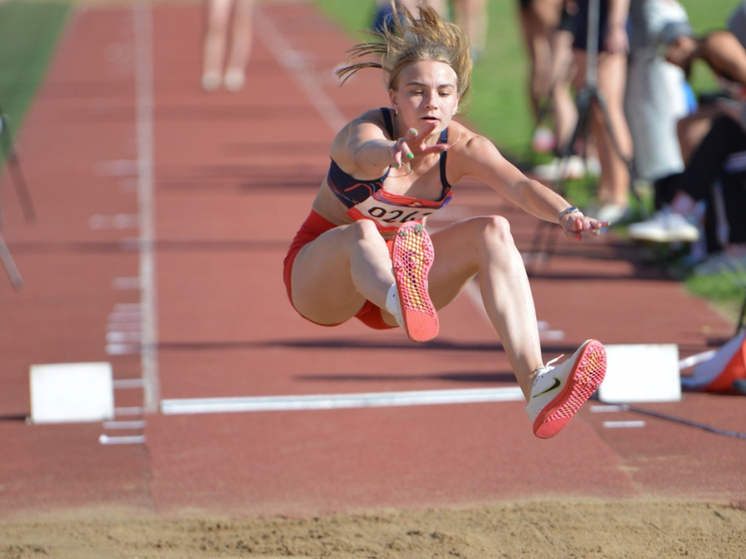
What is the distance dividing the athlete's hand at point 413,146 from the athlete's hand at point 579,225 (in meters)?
0.48

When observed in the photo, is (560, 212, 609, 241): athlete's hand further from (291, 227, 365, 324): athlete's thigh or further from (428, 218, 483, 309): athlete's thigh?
(291, 227, 365, 324): athlete's thigh

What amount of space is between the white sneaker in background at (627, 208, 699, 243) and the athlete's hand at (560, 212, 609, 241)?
13.1ft

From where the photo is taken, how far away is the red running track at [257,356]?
4.47m

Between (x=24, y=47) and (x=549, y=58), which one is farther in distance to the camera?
(x=24, y=47)

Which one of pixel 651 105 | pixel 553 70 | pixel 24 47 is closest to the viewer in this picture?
pixel 651 105

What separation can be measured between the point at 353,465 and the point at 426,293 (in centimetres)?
134

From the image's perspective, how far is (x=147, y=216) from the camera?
9.29m

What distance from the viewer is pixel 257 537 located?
394cm

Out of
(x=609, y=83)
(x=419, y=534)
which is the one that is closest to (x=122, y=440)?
(x=419, y=534)

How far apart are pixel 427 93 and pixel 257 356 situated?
9.13ft

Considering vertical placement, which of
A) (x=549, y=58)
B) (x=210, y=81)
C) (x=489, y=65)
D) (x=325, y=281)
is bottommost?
(x=325, y=281)

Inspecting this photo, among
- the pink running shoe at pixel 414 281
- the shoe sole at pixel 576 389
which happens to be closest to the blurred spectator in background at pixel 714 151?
the shoe sole at pixel 576 389

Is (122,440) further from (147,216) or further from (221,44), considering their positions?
(221,44)

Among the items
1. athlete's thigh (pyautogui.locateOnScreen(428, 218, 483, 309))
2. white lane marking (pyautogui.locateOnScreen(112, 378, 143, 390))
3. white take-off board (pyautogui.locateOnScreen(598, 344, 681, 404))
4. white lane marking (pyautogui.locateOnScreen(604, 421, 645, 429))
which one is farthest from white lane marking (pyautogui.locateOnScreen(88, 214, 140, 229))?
athlete's thigh (pyautogui.locateOnScreen(428, 218, 483, 309))
